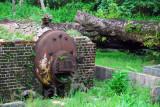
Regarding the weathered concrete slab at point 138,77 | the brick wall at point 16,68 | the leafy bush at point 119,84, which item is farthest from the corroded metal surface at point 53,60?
the weathered concrete slab at point 138,77

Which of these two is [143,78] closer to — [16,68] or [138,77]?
[138,77]

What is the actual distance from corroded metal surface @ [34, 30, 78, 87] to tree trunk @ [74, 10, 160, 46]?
3404 mm

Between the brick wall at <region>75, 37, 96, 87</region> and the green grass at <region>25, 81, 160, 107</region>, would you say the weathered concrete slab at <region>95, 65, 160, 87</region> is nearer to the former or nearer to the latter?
the green grass at <region>25, 81, 160, 107</region>

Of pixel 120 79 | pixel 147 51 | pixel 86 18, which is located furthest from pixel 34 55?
pixel 147 51

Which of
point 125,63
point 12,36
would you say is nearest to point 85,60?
point 12,36

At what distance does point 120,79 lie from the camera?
5.45 metres

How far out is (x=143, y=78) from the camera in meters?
5.89

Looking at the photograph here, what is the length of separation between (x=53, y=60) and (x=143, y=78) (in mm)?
Answer: 2346

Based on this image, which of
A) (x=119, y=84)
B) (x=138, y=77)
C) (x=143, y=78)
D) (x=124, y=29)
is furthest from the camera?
(x=124, y=29)

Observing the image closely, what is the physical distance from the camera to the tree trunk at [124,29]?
7793 mm

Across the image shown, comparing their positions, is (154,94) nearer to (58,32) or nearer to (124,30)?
(58,32)

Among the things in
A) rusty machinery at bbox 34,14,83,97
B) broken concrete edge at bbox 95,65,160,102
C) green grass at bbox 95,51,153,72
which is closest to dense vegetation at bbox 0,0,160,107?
green grass at bbox 95,51,153,72

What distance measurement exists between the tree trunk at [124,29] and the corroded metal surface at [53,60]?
340 cm

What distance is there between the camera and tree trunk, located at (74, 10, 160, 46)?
779 centimetres
